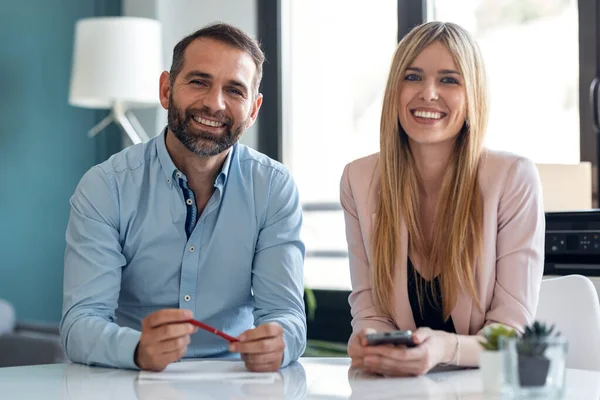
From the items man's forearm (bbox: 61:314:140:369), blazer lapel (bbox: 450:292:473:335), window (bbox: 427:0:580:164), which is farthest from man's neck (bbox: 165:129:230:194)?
window (bbox: 427:0:580:164)

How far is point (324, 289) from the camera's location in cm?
406

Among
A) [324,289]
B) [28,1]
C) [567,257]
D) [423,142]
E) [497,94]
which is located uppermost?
[28,1]

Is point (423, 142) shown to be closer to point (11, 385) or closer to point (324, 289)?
point (11, 385)

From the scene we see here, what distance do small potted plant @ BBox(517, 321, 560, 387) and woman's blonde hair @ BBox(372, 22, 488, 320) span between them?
645mm

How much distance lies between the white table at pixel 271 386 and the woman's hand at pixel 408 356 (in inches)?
1.0

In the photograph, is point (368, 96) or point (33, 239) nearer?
point (368, 96)

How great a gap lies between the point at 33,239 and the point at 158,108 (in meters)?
0.91

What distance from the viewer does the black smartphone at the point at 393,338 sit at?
1.54 meters

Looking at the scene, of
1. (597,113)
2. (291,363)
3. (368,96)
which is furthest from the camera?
(368,96)

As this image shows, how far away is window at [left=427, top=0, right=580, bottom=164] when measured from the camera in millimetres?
3209

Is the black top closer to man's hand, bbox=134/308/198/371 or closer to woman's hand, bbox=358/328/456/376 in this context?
woman's hand, bbox=358/328/456/376

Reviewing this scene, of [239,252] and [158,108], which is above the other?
[158,108]

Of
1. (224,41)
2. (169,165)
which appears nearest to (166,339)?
(169,165)

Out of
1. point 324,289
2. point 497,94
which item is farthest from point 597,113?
point 324,289
